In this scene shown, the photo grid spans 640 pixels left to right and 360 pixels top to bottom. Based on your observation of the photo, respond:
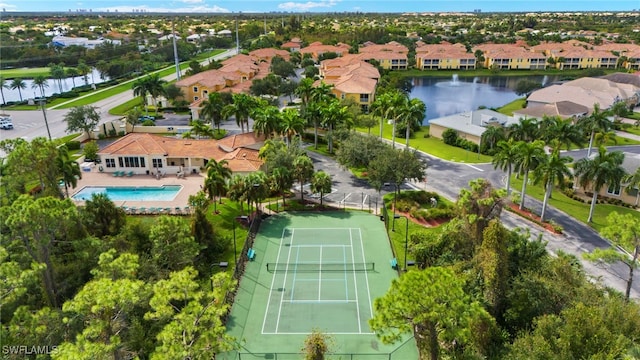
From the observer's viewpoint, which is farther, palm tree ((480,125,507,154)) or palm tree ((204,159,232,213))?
palm tree ((480,125,507,154))

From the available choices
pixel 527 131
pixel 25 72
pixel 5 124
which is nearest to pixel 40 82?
pixel 5 124

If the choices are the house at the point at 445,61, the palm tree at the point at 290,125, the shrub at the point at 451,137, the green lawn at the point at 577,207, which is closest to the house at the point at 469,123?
the shrub at the point at 451,137

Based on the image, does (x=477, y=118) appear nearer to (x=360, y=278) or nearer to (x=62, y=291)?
(x=360, y=278)

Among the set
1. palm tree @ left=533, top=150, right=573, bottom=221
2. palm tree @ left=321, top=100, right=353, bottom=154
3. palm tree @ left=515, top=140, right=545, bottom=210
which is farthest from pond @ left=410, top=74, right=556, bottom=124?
palm tree @ left=533, top=150, right=573, bottom=221

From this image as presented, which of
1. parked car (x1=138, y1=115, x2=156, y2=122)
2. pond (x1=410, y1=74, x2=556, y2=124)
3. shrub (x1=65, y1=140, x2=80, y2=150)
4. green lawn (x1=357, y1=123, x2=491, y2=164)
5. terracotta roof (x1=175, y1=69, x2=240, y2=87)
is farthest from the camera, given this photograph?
pond (x1=410, y1=74, x2=556, y2=124)

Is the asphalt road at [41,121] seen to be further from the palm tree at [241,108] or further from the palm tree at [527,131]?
the palm tree at [527,131]

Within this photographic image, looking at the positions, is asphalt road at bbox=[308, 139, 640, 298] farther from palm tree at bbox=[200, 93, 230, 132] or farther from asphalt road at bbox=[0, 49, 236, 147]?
asphalt road at bbox=[0, 49, 236, 147]

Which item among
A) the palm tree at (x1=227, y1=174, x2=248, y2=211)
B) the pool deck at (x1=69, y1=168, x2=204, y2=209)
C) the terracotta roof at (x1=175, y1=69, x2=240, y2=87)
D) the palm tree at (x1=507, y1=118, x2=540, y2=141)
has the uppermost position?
the terracotta roof at (x1=175, y1=69, x2=240, y2=87)

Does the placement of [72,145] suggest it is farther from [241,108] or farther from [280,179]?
[280,179]
